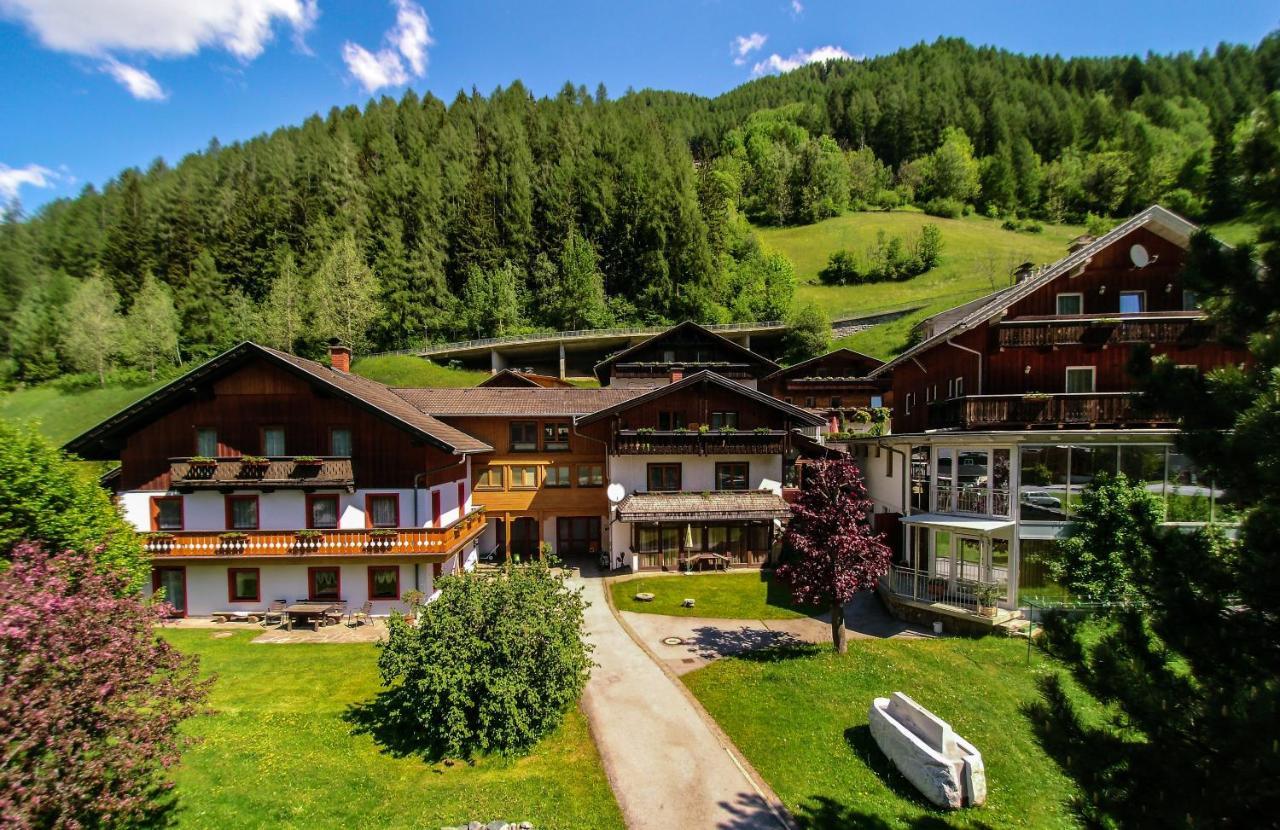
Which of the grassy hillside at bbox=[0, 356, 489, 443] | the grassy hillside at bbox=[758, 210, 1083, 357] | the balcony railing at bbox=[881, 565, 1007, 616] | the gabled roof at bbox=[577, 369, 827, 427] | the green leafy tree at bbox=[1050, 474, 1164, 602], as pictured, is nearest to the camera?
the green leafy tree at bbox=[1050, 474, 1164, 602]

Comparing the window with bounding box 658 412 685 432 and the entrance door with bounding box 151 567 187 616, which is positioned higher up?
the window with bounding box 658 412 685 432

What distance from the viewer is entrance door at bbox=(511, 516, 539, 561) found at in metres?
28.9

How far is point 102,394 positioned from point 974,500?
84428 millimetres

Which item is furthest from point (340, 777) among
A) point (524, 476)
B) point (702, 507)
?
point (524, 476)

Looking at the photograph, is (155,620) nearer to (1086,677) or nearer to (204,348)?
(1086,677)

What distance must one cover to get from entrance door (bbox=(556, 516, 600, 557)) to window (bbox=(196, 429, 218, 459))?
15125mm

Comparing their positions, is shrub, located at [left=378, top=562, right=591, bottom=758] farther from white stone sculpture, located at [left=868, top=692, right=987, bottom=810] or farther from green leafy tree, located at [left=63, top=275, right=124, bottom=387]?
green leafy tree, located at [left=63, top=275, right=124, bottom=387]

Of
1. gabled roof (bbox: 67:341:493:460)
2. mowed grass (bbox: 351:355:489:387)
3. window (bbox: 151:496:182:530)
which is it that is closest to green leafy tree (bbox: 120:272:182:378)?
mowed grass (bbox: 351:355:489:387)

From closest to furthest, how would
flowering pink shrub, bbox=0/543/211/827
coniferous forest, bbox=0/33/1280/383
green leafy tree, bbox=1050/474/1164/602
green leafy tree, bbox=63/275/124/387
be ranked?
flowering pink shrub, bbox=0/543/211/827, green leafy tree, bbox=1050/474/1164/602, green leafy tree, bbox=63/275/124/387, coniferous forest, bbox=0/33/1280/383

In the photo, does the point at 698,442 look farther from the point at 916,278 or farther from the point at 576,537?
the point at 916,278

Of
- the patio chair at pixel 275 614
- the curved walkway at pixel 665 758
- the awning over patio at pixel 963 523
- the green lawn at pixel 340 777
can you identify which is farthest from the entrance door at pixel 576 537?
the awning over patio at pixel 963 523

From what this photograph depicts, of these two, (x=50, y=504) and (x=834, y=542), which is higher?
(x=50, y=504)

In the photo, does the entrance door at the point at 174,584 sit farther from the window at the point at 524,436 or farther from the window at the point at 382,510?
the window at the point at 524,436

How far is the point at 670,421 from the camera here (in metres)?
27.0
